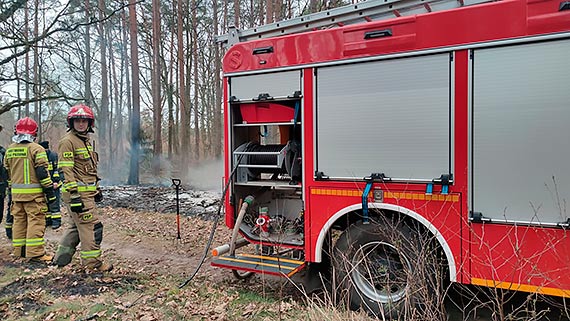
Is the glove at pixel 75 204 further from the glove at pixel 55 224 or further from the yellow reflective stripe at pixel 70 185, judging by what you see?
the glove at pixel 55 224

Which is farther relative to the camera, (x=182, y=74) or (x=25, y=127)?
(x=182, y=74)

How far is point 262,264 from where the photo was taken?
4.48 metres

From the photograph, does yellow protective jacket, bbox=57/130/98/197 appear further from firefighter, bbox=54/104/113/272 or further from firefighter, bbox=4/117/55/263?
firefighter, bbox=4/117/55/263

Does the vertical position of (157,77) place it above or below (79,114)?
above

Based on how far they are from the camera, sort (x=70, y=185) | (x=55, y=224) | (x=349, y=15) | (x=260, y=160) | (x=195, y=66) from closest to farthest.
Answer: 1. (x=349, y=15)
2. (x=260, y=160)
3. (x=70, y=185)
4. (x=55, y=224)
5. (x=195, y=66)

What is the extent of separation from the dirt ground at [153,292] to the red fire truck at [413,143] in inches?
15.8

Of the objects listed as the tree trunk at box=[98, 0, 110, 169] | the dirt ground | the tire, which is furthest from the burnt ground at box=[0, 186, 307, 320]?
the tree trunk at box=[98, 0, 110, 169]

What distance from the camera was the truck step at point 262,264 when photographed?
13.9 ft

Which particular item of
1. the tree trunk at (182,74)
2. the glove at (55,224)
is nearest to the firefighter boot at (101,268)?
the glove at (55,224)

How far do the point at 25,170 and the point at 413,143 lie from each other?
17.4 feet

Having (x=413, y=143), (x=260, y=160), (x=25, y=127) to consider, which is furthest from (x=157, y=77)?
(x=413, y=143)

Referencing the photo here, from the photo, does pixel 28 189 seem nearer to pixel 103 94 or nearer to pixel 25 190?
pixel 25 190

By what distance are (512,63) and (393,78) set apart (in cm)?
97

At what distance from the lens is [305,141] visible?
169 inches
